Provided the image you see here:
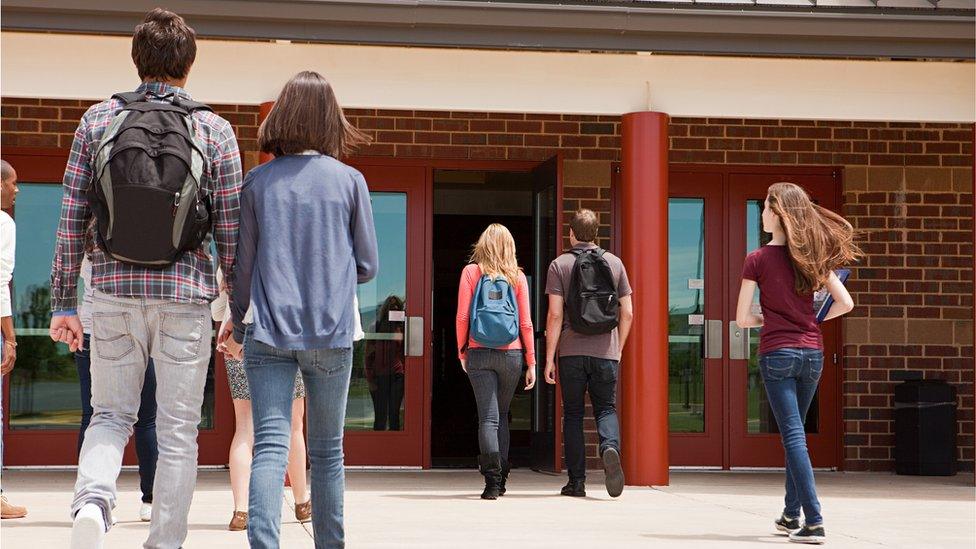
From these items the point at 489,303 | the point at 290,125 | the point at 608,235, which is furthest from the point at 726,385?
the point at 290,125

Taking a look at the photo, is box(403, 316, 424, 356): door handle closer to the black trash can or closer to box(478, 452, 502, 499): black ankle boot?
box(478, 452, 502, 499): black ankle boot

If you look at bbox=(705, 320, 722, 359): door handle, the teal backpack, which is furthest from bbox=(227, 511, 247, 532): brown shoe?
bbox=(705, 320, 722, 359): door handle

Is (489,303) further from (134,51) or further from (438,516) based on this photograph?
(134,51)

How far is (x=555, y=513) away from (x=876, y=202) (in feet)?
15.7

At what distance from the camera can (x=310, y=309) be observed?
12.5 feet

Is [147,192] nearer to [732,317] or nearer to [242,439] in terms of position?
[242,439]

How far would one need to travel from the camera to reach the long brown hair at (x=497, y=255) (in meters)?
7.58

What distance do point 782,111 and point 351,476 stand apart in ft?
13.0

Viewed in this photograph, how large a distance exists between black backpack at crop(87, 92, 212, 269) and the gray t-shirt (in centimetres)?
415

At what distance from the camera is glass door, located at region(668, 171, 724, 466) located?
33.1 ft

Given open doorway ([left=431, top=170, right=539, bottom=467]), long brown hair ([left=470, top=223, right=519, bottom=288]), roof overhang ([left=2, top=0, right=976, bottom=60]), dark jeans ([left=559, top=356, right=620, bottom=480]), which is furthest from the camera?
open doorway ([left=431, top=170, right=539, bottom=467])

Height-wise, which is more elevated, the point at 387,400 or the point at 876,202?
the point at 876,202

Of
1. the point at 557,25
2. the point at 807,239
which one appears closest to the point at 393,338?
the point at 557,25

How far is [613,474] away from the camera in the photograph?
7.52 metres
